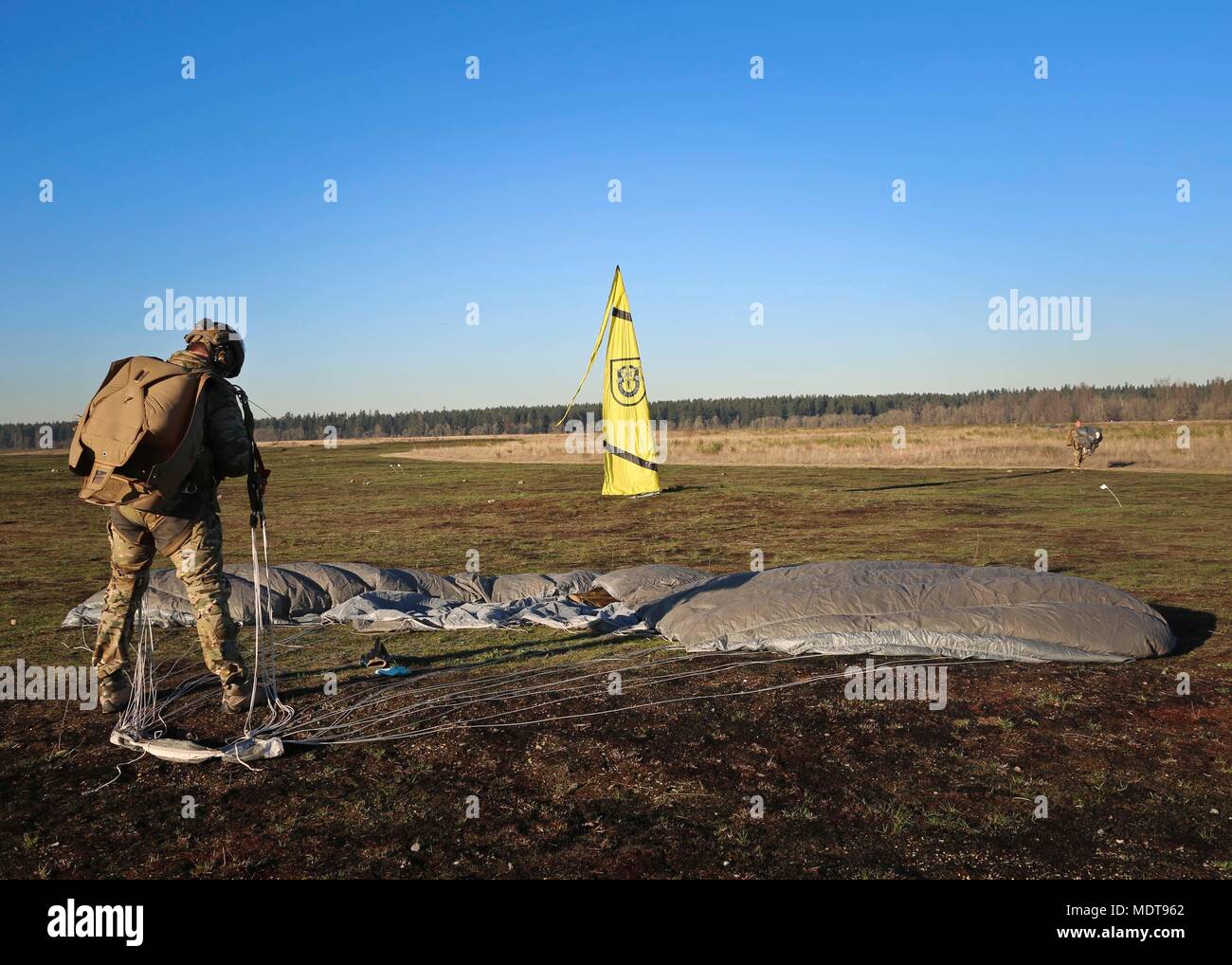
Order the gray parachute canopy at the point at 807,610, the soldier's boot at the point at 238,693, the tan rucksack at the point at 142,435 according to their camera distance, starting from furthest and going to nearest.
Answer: the gray parachute canopy at the point at 807,610, the soldier's boot at the point at 238,693, the tan rucksack at the point at 142,435

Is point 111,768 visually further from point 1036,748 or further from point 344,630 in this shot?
point 1036,748

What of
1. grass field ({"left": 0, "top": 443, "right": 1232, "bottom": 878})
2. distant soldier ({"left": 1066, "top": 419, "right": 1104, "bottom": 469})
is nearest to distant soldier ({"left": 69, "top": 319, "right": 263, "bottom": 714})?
grass field ({"left": 0, "top": 443, "right": 1232, "bottom": 878})

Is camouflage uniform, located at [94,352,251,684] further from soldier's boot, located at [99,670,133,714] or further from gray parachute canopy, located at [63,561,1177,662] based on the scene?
gray parachute canopy, located at [63,561,1177,662]

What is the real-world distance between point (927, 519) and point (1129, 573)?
7.26 metres

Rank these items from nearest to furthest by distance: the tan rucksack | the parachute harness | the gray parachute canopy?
the parachute harness, the tan rucksack, the gray parachute canopy

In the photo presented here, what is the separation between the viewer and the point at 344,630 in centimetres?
985

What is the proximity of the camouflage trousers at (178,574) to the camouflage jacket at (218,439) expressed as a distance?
0.76ft

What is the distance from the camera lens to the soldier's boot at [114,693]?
688 centimetres

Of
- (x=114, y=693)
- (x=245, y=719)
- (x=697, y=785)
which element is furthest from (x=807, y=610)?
(x=114, y=693)

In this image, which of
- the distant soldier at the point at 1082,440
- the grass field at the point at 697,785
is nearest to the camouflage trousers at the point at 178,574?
the grass field at the point at 697,785

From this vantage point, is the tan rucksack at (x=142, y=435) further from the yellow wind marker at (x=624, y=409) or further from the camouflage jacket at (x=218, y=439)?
the yellow wind marker at (x=624, y=409)

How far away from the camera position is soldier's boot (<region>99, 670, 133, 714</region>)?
6.88 metres

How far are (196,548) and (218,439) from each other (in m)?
0.82
